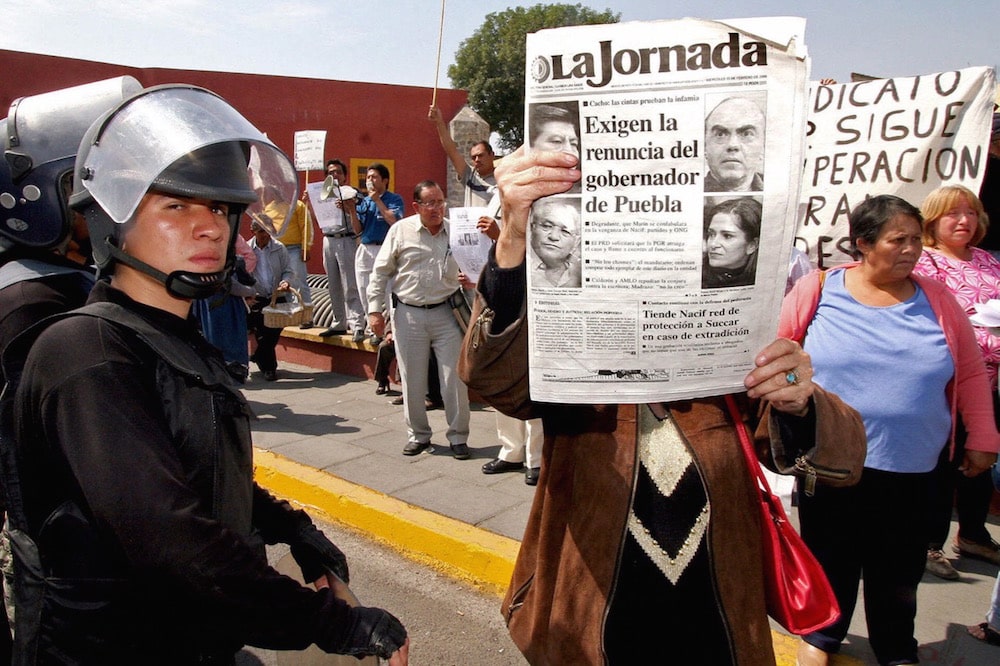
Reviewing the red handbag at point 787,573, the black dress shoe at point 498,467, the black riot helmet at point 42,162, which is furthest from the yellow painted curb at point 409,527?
the black riot helmet at point 42,162

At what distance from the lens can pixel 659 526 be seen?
1.61 metres

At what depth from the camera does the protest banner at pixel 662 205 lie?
1.27m

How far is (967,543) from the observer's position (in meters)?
3.81

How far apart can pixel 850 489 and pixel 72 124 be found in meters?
3.01

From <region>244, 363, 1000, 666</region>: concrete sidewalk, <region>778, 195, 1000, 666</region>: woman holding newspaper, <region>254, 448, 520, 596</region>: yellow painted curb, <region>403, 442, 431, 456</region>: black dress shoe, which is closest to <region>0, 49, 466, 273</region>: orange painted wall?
<region>244, 363, 1000, 666</region>: concrete sidewalk

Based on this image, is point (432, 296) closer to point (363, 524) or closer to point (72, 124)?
point (363, 524)

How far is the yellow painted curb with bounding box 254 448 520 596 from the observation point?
3.92 metres

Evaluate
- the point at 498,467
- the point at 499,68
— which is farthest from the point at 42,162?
the point at 499,68

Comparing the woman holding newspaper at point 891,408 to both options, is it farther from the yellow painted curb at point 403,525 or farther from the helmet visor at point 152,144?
the helmet visor at point 152,144

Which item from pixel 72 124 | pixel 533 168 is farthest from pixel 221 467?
pixel 72 124

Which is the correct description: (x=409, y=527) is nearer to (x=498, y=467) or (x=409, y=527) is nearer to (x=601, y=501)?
(x=498, y=467)

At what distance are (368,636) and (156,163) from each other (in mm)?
998

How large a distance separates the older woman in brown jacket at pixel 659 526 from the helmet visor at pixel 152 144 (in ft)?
1.98

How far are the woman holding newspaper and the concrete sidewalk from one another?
0.48 feet
